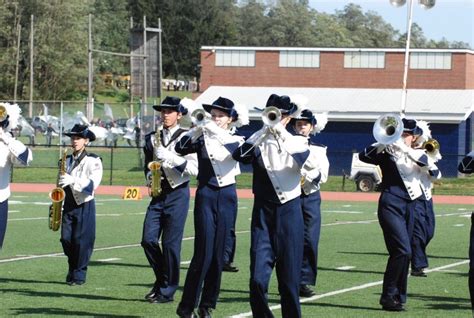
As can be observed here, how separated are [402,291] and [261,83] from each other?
175ft

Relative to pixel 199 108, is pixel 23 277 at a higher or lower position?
lower

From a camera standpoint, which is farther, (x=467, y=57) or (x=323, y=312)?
(x=467, y=57)

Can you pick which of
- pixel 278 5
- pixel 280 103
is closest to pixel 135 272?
pixel 280 103

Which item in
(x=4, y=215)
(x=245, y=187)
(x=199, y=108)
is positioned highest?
(x=199, y=108)

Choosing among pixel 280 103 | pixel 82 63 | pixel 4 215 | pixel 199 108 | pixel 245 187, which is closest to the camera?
pixel 280 103

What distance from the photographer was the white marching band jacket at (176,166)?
1252 centimetres

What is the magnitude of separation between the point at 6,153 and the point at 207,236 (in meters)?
2.72

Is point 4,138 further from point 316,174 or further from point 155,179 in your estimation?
point 316,174

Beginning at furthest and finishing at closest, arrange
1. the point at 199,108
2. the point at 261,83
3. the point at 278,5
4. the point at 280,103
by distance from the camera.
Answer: the point at 278,5 < the point at 261,83 < the point at 199,108 < the point at 280,103

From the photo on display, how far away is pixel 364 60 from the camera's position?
6444cm

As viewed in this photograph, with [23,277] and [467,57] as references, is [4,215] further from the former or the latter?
[467,57]

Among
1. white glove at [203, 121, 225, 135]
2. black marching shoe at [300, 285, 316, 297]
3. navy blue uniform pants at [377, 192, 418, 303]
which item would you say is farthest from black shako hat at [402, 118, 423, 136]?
white glove at [203, 121, 225, 135]

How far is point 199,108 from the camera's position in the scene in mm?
11828

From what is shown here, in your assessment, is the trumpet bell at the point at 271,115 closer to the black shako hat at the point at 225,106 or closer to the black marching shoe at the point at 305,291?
the black shako hat at the point at 225,106
